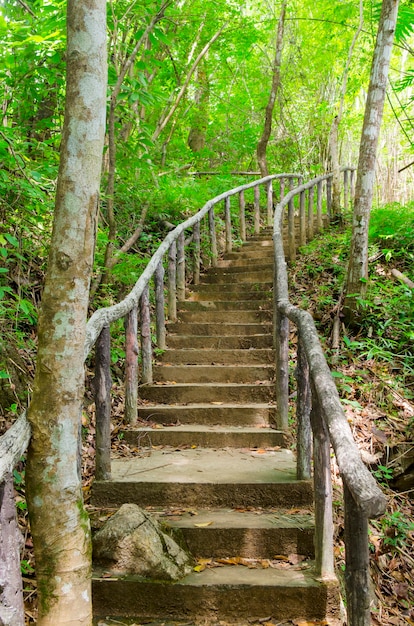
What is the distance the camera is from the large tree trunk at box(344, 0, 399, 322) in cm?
630

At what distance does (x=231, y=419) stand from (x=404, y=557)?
5.44 feet

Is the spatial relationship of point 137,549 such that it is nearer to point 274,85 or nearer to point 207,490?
point 207,490

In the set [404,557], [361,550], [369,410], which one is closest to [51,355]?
[361,550]

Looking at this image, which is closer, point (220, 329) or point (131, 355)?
point (131, 355)

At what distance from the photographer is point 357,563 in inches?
73.9

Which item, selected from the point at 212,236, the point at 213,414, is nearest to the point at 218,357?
the point at 213,414

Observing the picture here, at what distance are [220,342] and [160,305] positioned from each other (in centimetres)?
81

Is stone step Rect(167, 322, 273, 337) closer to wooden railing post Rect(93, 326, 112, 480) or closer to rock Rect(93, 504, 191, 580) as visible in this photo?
wooden railing post Rect(93, 326, 112, 480)

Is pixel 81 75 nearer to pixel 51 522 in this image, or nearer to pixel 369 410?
pixel 51 522

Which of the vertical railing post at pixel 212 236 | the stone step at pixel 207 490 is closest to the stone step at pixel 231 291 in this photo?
the vertical railing post at pixel 212 236

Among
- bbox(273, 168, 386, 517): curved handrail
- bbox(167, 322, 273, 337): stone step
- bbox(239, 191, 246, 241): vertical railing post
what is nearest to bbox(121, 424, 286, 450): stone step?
bbox(273, 168, 386, 517): curved handrail

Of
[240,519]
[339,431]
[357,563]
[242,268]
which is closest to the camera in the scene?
[357,563]

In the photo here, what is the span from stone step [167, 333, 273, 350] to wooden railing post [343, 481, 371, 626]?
4.00m

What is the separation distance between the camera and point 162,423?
4.73m
